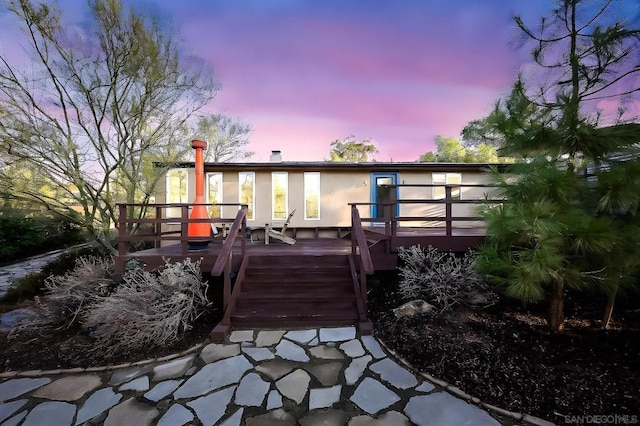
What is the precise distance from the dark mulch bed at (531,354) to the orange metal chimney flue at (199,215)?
3268 mm

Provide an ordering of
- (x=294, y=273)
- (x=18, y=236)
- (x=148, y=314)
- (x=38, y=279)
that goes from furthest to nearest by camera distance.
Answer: (x=18, y=236) → (x=38, y=279) → (x=294, y=273) → (x=148, y=314)

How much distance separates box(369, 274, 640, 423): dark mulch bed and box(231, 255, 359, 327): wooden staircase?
577 millimetres

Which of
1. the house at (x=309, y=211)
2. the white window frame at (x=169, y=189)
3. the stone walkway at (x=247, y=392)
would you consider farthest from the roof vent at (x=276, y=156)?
→ the stone walkway at (x=247, y=392)

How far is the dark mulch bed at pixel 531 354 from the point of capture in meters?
2.25

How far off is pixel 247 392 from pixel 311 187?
22.8ft

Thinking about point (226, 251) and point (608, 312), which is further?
point (226, 251)

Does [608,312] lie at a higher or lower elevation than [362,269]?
lower

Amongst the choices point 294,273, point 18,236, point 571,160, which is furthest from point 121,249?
point 18,236

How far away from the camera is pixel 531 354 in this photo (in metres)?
2.82

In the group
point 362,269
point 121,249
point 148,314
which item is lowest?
point 148,314

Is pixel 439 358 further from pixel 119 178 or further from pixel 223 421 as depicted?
pixel 119 178

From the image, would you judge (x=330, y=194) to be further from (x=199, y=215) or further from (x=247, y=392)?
(x=247, y=392)

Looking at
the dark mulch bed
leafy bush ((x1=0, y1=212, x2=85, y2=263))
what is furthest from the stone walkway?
leafy bush ((x1=0, y1=212, x2=85, y2=263))

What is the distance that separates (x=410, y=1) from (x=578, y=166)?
5.60m
